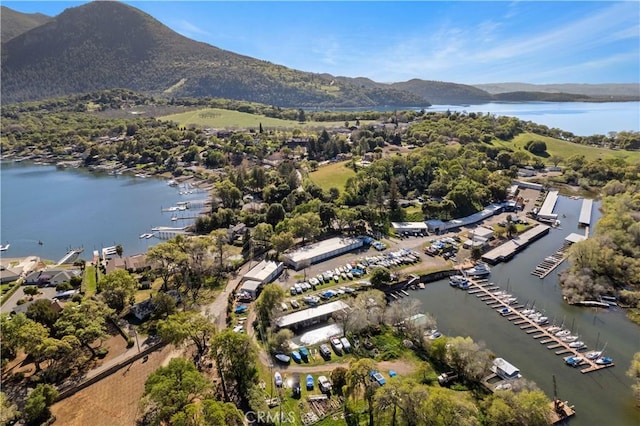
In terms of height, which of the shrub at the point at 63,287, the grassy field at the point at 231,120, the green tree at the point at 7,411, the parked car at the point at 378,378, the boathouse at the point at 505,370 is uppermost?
the grassy field at the point at 231,120

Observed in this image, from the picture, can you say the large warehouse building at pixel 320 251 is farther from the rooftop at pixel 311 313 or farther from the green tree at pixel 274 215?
the rooftop at pixel 311 313

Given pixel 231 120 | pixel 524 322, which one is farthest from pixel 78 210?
pixel 231 120

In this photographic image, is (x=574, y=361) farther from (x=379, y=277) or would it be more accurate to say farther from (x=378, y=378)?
(x=379, y=277)

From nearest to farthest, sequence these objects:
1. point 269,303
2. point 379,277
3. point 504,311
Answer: point 269,303, point 504,311, point 379,277

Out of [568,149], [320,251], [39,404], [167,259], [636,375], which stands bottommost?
[636,375]

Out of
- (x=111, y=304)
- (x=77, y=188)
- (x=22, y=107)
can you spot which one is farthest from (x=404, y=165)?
(x=22, y=107)

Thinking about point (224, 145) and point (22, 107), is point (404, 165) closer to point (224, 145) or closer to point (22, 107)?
point (224, 145)

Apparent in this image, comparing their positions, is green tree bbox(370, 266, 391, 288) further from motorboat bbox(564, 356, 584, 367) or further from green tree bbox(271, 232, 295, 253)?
motorboat bbox(564, 356, 584, 367)

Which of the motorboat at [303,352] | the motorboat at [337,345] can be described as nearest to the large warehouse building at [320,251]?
the motorboat at [337,345]
